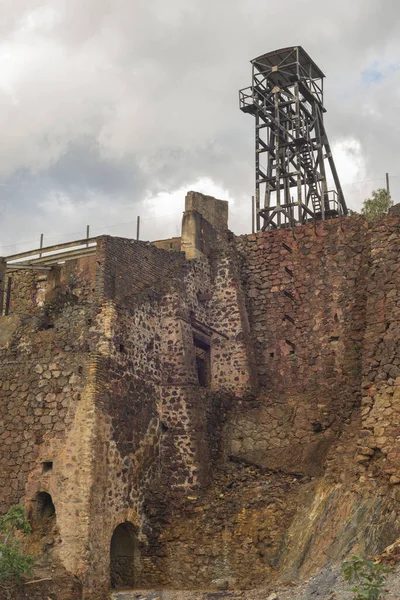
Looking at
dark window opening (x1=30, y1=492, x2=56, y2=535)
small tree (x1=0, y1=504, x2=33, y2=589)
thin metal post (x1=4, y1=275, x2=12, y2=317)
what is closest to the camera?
small tree (x1=0, y1=504, x2=33, y2=589)

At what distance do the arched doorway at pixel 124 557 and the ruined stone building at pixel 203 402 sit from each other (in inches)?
1.8

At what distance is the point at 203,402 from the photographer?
22.5 metres

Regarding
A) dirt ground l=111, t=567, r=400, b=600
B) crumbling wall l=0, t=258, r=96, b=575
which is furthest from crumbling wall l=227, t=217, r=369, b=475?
crumbling wall l=0, t=258, r=96, b=575

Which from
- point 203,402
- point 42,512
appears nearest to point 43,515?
point 42,512

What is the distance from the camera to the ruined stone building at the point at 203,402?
18781 millimetres

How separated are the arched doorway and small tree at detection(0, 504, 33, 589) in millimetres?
2380

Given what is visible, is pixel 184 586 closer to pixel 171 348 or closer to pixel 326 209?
pixel 171 348

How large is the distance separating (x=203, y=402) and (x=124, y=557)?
4444 millimetres

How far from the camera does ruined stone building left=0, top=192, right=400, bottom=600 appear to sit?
18781mm

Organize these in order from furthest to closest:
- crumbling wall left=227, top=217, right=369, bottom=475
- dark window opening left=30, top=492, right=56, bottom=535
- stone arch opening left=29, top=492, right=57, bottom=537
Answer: crumbling wall left=227, top=217, right=369, bottom=475 → dark window opening left=30, top=492, right=56, bottom=535 → stone arch opening left=29, top=492, right=57, bottom=537

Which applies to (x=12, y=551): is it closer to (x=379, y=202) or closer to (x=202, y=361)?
(x=202, y=361)

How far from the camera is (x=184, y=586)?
63.8 feet

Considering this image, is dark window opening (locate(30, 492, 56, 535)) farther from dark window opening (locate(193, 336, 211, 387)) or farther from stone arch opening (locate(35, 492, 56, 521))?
dark window opening (locate(193, 336, 211, 387))

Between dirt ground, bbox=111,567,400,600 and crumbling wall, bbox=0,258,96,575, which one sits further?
crumbling wall, bbox=0,258,96,575
